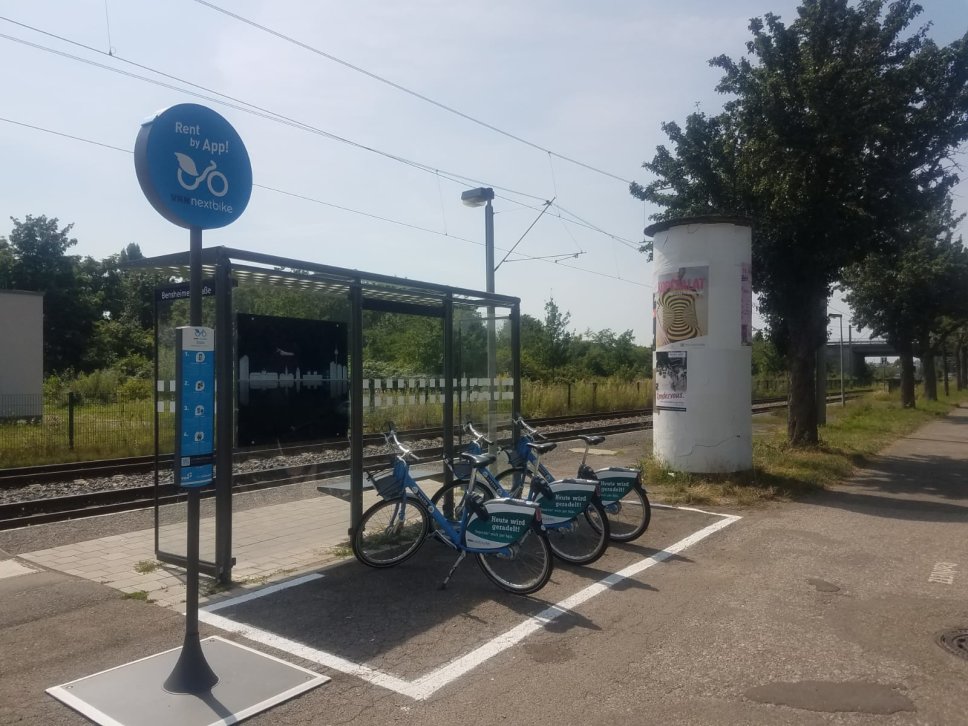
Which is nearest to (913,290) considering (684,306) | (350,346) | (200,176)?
(684,306)

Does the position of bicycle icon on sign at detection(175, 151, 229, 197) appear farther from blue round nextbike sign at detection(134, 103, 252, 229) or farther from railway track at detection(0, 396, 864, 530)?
railway track at detection(0, 396, 864, 530)

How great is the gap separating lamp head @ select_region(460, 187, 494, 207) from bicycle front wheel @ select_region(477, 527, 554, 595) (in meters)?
11.2

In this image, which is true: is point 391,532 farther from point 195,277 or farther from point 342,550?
point 195,277

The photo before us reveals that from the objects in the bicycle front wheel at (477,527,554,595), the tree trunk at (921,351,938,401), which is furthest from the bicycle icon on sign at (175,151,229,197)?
the tree trunk at (921,351,938,401)

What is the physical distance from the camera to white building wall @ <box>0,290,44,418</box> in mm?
23422

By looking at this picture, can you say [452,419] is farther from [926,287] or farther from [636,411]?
[926,287]

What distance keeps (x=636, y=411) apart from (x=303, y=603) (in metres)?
27.5

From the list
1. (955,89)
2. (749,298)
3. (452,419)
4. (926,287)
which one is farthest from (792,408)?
(926,287)

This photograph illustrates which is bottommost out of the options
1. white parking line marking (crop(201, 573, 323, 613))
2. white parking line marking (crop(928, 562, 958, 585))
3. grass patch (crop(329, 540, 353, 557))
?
white parking line marking (crop(928, 562, 958, 585))

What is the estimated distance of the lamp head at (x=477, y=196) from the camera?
16328 millimetres

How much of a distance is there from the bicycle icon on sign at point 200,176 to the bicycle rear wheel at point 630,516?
4789 mm

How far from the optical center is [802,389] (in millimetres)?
15406

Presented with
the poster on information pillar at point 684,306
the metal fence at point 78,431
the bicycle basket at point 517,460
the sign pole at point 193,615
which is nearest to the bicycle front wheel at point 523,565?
the bicycle basket at point 517,460

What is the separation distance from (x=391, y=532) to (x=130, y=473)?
8.06 metres
